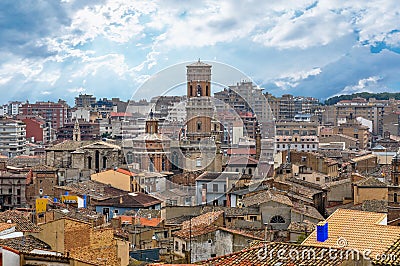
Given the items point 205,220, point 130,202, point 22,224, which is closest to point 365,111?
point 130,202

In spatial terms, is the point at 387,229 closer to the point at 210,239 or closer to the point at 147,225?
the point at 210,239

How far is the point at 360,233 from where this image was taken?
35.7 ft

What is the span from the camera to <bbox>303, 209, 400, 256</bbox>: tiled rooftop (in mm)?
10039

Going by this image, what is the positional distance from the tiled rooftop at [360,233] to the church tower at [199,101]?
111ft

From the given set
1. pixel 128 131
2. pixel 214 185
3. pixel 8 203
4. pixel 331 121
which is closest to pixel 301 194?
pixel 214 185

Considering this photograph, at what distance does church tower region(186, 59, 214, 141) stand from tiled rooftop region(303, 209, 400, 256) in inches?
1334

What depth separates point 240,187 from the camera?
29.5 metres

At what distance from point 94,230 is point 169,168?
95.7ft

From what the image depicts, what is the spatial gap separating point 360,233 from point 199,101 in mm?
38480

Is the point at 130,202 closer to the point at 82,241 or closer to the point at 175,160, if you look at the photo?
the point at 82,241

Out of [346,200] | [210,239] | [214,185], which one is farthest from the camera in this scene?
[214,185]

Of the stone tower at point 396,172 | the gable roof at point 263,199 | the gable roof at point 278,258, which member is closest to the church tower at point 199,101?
the stone tower at point 396,172

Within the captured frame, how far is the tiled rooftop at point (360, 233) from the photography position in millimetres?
10039

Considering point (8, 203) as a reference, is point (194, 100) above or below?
above
